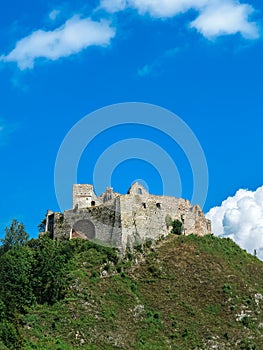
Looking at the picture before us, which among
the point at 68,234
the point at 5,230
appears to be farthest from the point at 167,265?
the point at 5,230

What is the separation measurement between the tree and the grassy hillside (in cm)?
965

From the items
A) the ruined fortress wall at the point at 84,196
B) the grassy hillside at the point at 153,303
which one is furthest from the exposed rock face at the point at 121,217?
the grassy hillside at the point at 153,303

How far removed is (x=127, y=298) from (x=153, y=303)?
3.05 meters

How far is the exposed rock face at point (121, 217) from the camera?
9931cm

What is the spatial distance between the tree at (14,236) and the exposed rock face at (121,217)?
3.77 meters

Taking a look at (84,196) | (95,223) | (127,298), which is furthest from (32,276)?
(84,196)

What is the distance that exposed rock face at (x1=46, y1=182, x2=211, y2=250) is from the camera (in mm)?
99312

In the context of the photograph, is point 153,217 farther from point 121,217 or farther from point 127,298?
point 127,298

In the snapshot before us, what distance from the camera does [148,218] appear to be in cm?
10262

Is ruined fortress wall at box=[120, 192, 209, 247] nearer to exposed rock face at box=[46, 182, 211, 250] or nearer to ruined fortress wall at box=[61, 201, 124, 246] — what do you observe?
exposed rock face at box=[46, 182, 211, 250]

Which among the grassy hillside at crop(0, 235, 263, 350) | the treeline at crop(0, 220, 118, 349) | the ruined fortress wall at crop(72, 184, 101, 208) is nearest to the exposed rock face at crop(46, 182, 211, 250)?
the ruined fortress wall at crop(72, 184, 101, 208)

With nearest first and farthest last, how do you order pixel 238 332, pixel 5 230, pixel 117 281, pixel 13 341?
pixel 13 341
pixel 238 332
pixel 117 281
pixel 5 230

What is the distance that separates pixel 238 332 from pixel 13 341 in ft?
83.4

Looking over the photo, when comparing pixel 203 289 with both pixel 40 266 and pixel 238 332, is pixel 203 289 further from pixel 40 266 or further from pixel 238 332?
pixel 40 266
